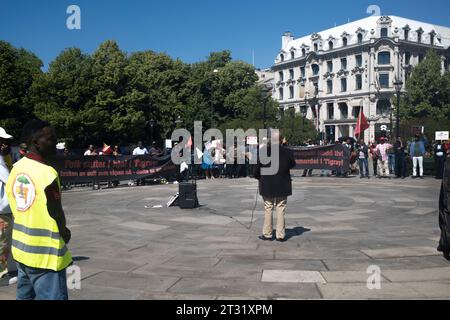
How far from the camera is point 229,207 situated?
13.0 metres

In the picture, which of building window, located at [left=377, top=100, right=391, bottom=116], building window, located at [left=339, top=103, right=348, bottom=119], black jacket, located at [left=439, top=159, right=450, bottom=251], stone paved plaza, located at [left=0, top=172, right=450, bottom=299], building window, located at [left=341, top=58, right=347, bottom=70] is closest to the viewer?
stone paved plaza, located at [left=0, top=172, right=450, bottom=299]

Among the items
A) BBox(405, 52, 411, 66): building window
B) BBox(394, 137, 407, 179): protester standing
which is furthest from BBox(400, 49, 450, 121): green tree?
BBox(394, 137, 407, 179): protester standing

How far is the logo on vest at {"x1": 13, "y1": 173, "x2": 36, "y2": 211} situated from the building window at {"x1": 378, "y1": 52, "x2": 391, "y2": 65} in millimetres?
80556

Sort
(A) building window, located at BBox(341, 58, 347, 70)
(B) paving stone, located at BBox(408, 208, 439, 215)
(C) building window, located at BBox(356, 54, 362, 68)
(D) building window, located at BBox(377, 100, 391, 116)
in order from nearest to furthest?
(B) paving stone, located at BBox(408, 208, 439, 215)
(D) building window, located at BBox(377, 100, 391, 116)
(C) building window, located at BBox(356, 54, 362, 68)
(A) building window, located at BBox(341, 58, 347, 70)

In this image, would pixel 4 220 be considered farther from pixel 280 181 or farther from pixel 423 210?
pixel 423 210

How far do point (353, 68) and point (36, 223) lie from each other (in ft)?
276

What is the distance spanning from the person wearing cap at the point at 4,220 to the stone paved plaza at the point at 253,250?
55 cm

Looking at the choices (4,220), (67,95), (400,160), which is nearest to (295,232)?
(4,220)

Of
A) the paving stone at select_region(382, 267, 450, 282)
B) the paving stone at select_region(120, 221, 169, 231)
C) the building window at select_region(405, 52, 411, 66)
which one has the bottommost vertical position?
the paving stone at select_region(382, 267, 450, 282)

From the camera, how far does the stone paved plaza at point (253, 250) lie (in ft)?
18.4

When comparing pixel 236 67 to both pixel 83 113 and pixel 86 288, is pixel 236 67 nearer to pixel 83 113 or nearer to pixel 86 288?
pixel 83 113

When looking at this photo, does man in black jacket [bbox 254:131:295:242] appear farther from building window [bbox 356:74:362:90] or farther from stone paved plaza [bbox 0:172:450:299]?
building window [bbox 356:74:362:90]

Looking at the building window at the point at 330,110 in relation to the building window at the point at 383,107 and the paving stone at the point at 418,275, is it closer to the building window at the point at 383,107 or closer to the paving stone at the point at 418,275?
the building window at the point at 383,107

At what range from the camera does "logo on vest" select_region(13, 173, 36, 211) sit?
352 centimetres
